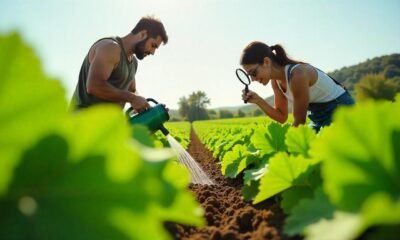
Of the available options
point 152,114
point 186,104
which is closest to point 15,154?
point 152,114

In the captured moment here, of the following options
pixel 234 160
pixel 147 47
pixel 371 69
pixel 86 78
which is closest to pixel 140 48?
pixel 147 47

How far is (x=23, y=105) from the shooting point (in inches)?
25.0

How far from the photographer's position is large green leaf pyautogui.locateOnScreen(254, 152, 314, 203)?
62.1 inches

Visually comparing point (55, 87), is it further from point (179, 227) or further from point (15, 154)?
point (179, 227)

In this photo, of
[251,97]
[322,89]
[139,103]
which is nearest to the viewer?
[139,103]

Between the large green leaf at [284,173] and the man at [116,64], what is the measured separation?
2.02 m

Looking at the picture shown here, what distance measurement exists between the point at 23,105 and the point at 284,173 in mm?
1223

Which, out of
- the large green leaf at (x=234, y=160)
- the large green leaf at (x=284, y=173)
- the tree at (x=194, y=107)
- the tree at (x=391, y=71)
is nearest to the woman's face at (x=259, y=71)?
the large green leaf at (x=234, y=160)

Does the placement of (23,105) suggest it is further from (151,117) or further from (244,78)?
(244,78)

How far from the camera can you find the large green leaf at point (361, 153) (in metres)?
0.84

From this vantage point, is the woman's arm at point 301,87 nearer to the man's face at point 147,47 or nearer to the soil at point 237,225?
the soil at point 237,225

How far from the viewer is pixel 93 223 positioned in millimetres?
637

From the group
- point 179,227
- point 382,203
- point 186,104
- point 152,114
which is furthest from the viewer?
point 186,104

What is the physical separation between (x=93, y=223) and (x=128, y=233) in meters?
0.06
